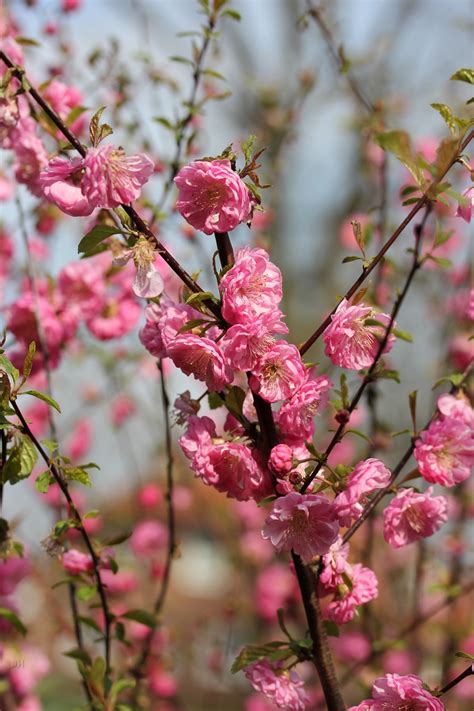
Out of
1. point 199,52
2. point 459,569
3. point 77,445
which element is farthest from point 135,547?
point 199,52

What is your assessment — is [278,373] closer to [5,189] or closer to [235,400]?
[235,400]

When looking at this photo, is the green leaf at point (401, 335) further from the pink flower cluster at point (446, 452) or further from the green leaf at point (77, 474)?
the green leaf at point (77, 474)

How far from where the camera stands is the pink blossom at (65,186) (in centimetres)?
99

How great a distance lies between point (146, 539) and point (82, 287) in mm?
1676

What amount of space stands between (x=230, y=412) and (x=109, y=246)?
384mm

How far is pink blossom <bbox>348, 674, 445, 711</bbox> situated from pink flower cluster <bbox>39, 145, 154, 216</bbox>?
0.70m

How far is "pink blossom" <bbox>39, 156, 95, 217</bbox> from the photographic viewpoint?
0.99 m

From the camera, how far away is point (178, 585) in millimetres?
9094

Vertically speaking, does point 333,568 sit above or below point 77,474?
below

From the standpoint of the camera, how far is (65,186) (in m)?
1.00

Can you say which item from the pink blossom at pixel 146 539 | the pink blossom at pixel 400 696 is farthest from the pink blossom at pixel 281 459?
the pink blossom at pixel 146 539

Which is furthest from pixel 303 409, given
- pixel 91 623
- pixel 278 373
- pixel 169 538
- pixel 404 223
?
pixel 169 538

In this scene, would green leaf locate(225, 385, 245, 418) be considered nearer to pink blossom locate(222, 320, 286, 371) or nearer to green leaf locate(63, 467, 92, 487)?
pink blossom locate(222, 320, 286, 371)

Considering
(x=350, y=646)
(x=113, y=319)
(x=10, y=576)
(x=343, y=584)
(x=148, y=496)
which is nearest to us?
(x=343, y=584)
